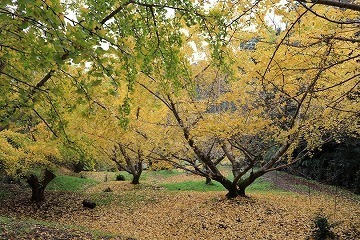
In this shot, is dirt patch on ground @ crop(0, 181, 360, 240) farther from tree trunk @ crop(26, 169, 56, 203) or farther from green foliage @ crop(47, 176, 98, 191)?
green foliage @ crop(47, 176, 98, 191)

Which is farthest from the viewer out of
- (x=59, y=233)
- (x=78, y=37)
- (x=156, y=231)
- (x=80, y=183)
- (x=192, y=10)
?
(x=80, y=183)

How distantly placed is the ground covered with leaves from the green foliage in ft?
12.3

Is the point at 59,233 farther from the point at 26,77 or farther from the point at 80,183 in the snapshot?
the point at 80,183

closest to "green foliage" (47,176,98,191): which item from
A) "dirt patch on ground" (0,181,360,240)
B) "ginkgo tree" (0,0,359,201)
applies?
"dirt patch on ground" (0,181,360,240)

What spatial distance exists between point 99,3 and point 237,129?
269 inches

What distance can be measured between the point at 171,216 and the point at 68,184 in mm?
11961

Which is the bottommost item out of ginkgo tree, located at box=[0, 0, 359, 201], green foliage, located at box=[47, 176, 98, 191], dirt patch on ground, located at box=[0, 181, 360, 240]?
dirt patch on ground, located at box=[0, 181, 360, 240]

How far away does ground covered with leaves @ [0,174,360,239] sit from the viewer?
882 cm

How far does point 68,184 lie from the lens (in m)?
21.4

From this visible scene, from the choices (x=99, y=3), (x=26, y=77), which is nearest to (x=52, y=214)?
(x=26, y=77)

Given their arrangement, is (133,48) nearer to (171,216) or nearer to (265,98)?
(265,98)

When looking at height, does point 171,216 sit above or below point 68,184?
below

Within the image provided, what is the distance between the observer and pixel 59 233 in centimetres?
796

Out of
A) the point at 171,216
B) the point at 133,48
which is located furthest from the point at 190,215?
the point at 133,48
